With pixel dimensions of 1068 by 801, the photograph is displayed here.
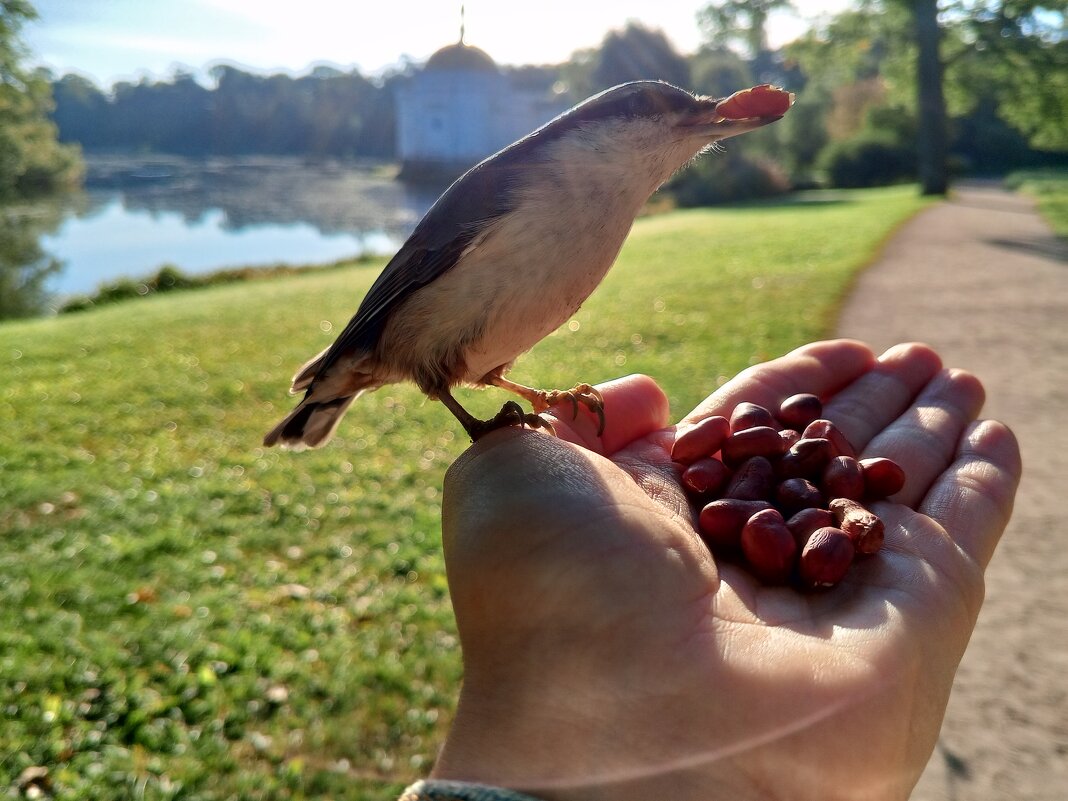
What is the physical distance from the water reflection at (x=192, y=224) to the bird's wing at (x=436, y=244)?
13.1 meters

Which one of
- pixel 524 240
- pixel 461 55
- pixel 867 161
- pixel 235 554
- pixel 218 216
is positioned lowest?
pixel 235 554

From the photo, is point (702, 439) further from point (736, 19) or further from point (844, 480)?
point (736, 19)

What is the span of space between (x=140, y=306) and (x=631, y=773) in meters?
16.7

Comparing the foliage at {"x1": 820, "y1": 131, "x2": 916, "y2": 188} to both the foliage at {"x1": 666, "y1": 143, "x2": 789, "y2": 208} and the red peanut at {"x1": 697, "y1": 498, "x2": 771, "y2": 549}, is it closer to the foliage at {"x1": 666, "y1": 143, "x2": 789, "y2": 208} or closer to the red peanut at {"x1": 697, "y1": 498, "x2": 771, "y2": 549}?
the foliage at {"x1": 666, "y1": 143, "x2": 789, "y2": 208}

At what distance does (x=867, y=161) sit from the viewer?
35938mm

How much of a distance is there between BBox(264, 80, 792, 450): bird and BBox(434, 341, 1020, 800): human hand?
34 cm

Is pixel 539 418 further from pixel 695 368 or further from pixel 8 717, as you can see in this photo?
pixel 695 368

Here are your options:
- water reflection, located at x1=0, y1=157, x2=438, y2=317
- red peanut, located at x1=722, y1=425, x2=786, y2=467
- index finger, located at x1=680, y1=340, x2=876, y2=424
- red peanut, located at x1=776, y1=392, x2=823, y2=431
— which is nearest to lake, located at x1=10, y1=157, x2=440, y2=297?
water reflection, located at x1=0, y1=157, x2=438, y2=317

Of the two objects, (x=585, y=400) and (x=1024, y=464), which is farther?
(x=1024, y=464)

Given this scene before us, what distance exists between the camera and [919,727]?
5.24ft

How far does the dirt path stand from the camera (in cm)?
293

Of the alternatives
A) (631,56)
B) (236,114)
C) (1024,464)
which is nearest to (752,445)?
(1024,464)

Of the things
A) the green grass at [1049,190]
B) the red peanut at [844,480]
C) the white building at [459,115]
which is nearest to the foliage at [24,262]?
the white building at [459,115]

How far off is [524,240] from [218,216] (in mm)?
26670
